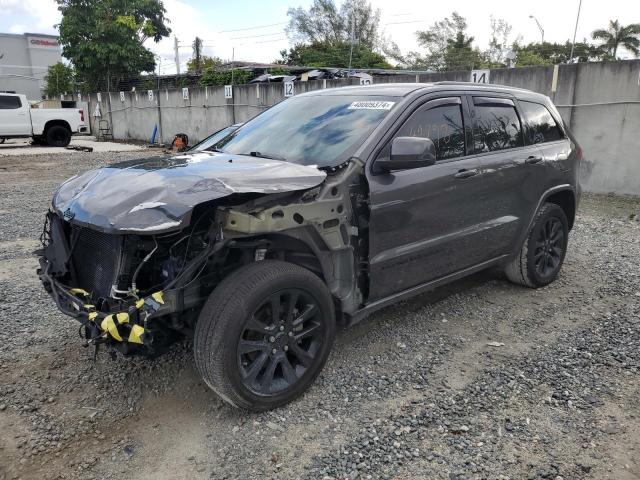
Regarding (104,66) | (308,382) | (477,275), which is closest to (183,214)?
(308,382)

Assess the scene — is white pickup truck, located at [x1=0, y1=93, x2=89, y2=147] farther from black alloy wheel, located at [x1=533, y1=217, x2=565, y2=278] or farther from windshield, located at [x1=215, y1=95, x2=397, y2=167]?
black alloy wheel, located at [x1=533, y1=217, x2=565, y2=278]

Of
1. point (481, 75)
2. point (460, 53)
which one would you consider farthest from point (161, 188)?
point (460, 53)

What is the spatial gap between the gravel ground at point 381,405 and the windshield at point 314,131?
4.62 feet

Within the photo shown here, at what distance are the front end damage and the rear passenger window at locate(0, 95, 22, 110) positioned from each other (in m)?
19.3

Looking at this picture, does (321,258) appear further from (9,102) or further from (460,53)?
(460,53)

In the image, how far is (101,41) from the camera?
31125 mm

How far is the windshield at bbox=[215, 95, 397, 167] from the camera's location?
3.43m

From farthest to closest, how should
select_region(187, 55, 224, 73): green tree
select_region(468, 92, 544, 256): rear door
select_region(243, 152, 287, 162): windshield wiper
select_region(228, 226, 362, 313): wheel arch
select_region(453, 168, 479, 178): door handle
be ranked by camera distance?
1. select_region(187, 55, 224, 73): green tree
2. select_region(468, 92, 544, 256): rear door
3. select_region(453, 168, 479, 178): door handle
4. select_region(243, 152, 287, 162): windshield wiper
5. select_region(228, 226, 362, 313): wheel arch

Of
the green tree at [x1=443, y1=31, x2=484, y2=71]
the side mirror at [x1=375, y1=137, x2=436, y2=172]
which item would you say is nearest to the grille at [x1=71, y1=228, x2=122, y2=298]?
the side mirror at [x1=375, y1=137, x2=436, y2=172]

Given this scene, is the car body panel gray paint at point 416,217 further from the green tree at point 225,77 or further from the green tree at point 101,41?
the green tree at point 101,41

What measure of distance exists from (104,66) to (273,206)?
33.1 metres

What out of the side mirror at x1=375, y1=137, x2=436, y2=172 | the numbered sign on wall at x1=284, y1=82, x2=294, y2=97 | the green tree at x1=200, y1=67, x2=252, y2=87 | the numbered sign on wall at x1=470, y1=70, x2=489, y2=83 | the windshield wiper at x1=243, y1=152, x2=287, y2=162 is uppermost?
the green tree at x1=200, y1=67, x2=252, y2=87

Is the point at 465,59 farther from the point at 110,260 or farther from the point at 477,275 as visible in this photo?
the point at 110,260

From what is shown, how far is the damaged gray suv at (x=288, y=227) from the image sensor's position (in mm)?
2721
